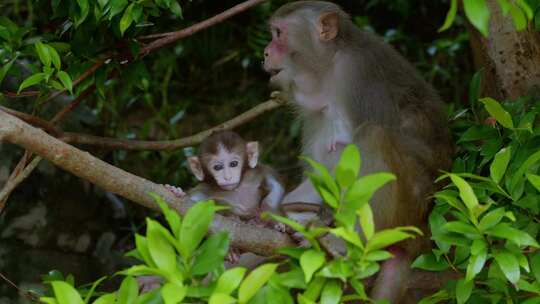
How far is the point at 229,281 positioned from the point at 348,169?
1.61 feet

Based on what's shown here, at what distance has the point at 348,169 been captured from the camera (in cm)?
281

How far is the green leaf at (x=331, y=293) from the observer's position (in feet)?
9.08

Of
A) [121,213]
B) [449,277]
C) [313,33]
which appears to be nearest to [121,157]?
[121,213]

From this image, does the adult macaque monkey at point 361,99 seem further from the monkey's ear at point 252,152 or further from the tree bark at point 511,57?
the tree bark at point 511,57

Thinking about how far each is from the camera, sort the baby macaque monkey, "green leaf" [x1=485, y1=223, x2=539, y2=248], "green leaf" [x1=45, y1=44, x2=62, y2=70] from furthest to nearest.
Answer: the baby macaque monkey → "green leaf" [x1=45, y1=44, x2=62, y2=70] → "green leaf" [x1=485, y1=223, x2=539, y2=248]

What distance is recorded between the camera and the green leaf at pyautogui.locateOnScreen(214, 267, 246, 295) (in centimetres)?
275

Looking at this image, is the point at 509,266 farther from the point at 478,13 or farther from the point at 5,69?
the point at 5,69

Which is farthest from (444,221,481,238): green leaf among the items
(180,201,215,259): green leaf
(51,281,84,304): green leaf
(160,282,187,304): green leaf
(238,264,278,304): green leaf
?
(51,281,84,304): green leaf

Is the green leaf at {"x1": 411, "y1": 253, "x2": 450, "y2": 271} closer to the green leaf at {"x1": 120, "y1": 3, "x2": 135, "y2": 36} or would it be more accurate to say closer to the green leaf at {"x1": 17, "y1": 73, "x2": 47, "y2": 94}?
the green leaf at {"x1": 120, "y1": 3, "x2": 135, "y2": 36}

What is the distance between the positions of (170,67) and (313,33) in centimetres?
333

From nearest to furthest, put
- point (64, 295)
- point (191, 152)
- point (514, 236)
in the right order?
1. point (64, 295)
2. point (514, 236)
3. point (191, 152)

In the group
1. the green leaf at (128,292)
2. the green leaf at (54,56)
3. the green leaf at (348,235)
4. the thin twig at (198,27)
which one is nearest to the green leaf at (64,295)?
the green leaf at (128,292)

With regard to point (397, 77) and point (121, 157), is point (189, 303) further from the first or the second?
point (121, 157)

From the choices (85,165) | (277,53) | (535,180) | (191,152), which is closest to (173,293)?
(85,165)
